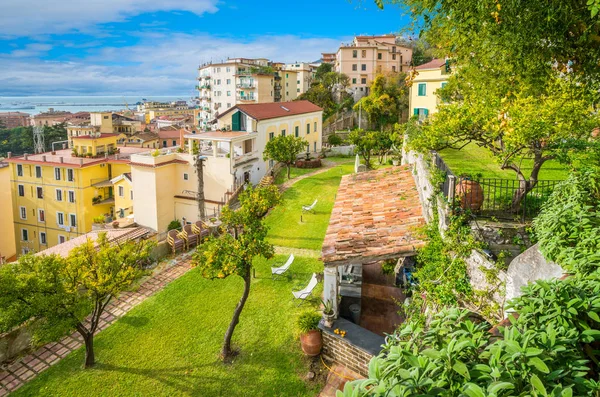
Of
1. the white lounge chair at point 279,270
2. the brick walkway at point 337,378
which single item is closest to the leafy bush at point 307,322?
the brick walkway at point 337,378

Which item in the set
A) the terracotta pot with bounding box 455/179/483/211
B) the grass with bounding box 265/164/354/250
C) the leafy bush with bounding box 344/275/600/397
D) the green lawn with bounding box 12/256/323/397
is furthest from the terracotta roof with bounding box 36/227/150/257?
the leafy bush with bounding box 344/275/600/397

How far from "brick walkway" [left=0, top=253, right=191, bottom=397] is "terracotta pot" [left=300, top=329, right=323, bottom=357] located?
815 centimetres

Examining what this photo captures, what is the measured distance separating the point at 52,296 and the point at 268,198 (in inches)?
270

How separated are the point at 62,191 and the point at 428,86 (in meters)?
40.3

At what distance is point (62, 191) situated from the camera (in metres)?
44.9

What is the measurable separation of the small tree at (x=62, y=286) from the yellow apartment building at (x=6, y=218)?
4193 cm

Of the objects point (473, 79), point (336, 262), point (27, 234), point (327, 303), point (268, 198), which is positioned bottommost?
point (27, 234)

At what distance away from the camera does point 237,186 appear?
35.9 m

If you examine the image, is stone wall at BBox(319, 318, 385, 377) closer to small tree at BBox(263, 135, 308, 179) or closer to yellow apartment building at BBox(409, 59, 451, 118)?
small tree at BBox(263, 135, 308, 179)

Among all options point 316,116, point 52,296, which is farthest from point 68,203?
point 52,296

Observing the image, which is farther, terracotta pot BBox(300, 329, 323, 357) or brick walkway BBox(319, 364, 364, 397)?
terracotta pot BBox(300, 329, 323, 357)

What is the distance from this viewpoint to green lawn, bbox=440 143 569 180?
1464 centimetres

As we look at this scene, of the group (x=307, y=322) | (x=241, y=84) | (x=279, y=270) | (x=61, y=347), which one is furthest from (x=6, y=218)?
(x=307, y=322)

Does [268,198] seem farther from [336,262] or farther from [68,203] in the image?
[68,203]
